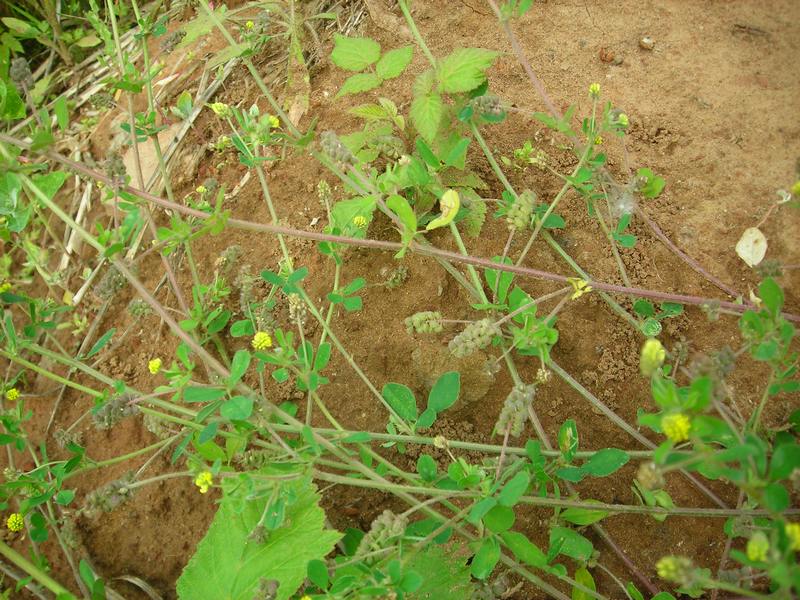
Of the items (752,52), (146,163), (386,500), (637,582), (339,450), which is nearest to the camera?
(339,450)

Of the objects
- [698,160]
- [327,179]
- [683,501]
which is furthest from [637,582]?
[327,179]

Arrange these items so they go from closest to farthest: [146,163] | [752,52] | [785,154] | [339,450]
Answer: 1. [339,450]
2. [785,154]
3. [752,52]
4. [146,163]

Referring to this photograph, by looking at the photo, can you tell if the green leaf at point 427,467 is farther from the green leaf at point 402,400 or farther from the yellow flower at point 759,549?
the yellow flower at point 759,549

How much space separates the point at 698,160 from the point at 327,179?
55.2 inches

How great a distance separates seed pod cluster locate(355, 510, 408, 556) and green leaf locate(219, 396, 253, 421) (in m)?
0.40

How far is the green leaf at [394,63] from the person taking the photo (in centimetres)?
230

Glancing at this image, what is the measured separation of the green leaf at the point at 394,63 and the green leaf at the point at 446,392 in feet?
3.60

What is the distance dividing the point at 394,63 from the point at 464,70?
0.28 m

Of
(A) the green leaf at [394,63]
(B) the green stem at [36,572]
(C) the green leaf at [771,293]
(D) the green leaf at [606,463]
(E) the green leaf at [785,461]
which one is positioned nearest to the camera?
(E) the green leaf at [785,461]

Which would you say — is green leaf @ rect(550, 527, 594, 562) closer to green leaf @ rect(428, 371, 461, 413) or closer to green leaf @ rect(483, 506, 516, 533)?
green leaf @ rect(483, 506, 516, 533)

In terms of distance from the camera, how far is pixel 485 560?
66.7 inches

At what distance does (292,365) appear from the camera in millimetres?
1825

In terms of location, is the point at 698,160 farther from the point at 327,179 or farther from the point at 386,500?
the point at 386,500

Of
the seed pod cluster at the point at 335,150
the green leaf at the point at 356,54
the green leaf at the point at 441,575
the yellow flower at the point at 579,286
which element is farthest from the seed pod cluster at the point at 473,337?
the green leaf at the point at 356,54
